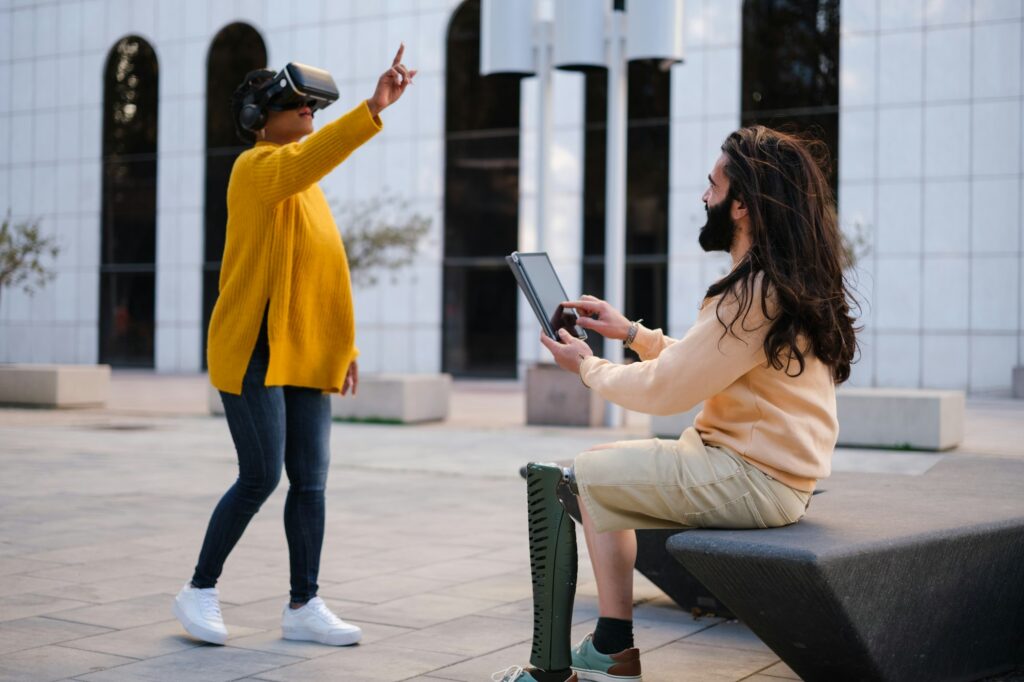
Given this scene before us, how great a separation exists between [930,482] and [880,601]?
1533 millimetres

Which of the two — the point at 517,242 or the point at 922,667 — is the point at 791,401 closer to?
the point at 922,667

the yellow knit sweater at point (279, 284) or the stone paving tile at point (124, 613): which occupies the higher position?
the yellow knit sweater at point (279, 284)

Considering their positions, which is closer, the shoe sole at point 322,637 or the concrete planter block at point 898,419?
the shoe sole at point 322,637

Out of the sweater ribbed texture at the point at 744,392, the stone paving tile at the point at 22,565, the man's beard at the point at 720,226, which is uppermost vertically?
the man's beard at the point at 720,226

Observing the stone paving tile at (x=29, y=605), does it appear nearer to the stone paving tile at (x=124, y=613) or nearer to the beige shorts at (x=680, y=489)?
the stone paving tile at (x=124, y=613)

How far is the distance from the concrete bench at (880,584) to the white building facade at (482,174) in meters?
15.0

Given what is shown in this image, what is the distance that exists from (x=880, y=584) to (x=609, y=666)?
2.81 ft

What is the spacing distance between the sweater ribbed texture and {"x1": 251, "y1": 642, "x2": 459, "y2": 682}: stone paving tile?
1232 millimetres

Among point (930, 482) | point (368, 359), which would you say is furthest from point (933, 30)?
point (930, 482)

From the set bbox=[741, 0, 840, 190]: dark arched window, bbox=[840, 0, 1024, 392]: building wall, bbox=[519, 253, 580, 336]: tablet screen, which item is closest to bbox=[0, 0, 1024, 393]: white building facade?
bbox=[840, 0, 1024, 392]: building wall

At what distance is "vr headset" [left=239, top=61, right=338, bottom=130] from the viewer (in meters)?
4.34

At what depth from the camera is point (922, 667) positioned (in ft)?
12.3

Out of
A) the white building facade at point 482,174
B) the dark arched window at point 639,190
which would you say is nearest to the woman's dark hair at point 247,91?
the white building facade at point 482,174

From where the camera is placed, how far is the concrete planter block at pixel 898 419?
12.1 metres
